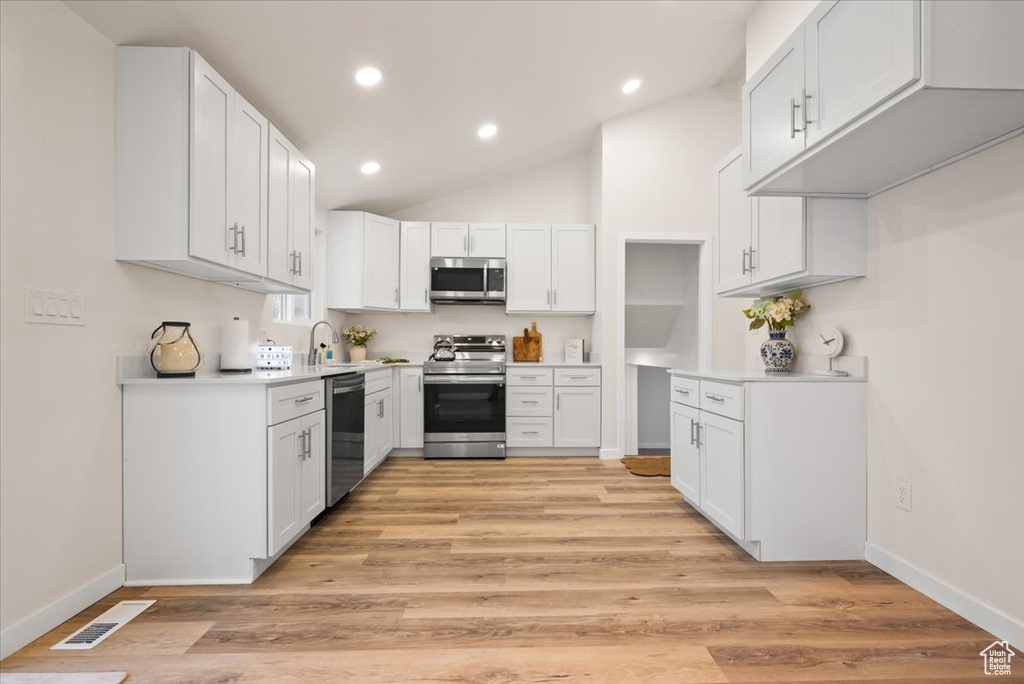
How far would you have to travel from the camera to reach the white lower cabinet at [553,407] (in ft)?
15.6

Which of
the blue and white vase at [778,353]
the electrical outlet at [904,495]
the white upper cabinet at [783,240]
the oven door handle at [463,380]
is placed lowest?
the electrical outlet at [904,495]

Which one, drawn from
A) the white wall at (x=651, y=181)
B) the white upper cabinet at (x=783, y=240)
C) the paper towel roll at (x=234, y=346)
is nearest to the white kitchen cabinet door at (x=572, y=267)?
the white wall at (x=651, y=181)

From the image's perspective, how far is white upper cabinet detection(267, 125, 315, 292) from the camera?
116 inches

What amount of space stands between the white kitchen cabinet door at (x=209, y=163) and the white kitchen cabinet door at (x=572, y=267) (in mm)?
3086

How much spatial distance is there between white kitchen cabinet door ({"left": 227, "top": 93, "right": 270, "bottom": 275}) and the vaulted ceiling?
9.2 inches

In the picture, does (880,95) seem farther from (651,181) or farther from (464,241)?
(464,241)

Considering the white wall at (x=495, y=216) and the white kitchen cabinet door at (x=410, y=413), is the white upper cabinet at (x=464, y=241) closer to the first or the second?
the white wall at (x=495, y=216)

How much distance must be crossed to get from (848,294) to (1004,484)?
1082mm

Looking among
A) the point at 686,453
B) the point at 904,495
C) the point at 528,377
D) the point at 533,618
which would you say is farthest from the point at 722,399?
the point at 528,377

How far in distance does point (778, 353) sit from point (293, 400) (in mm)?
2572

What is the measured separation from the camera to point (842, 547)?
7.92ft

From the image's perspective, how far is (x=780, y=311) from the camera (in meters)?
2.81

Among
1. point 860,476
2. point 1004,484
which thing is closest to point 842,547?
point 860,476

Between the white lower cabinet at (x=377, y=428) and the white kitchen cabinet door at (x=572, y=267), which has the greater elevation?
the white kitchen cabinet door at (x=572, y=267)
